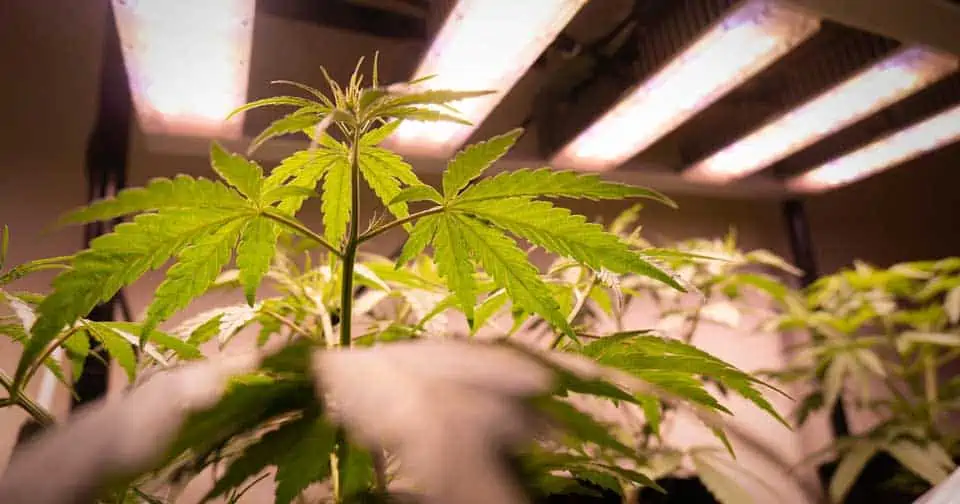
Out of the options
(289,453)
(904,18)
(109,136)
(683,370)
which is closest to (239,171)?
(289,453)

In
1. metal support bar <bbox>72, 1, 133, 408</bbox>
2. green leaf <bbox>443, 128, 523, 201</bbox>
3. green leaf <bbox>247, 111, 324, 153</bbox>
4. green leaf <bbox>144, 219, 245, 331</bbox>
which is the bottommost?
green leaf <bbox>144, 219, 245, 331</bbox>

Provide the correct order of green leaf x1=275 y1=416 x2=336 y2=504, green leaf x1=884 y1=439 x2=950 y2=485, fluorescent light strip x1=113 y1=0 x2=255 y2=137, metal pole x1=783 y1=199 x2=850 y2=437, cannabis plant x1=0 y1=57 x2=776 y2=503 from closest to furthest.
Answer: cannabis plant x1=0 y1=57 x2=776 y2=503 < green leaf x1=275 y1=416 x2=336 y2=504 < fluorescent light strip x1=113 y1=0 x2=255 y2=137 < green leaf x1=884 y1=439 x2=950 y2=485 < metal pole x1=783 y1=199 x2=850 y2=437

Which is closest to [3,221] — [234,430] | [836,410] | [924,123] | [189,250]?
[189,250]

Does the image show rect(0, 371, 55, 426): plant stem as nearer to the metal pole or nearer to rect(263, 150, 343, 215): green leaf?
rect(263, 150, 343, 215): green leaf

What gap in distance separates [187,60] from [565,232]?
623mm

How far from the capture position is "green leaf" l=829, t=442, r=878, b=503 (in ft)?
3.40

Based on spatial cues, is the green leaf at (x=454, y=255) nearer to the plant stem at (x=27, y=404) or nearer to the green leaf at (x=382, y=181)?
the green leaf at (x=382, y=181)

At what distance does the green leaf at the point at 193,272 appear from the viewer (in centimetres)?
34

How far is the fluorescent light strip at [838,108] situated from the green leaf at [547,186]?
862 mm

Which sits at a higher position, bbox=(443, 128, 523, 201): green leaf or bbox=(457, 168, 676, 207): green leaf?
bbox=(443, 128, 523, 201): green leaf

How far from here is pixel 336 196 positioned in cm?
41

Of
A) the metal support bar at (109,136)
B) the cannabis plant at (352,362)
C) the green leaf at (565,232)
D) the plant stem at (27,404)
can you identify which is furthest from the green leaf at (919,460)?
the metal support bar at (109,136)

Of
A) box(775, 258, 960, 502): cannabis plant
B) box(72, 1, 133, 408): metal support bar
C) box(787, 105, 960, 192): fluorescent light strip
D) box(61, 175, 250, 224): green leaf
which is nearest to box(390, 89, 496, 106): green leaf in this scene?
box(61, 175, 250, 224): green leaf

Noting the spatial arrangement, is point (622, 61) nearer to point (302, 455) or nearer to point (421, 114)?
point (421, 114)
